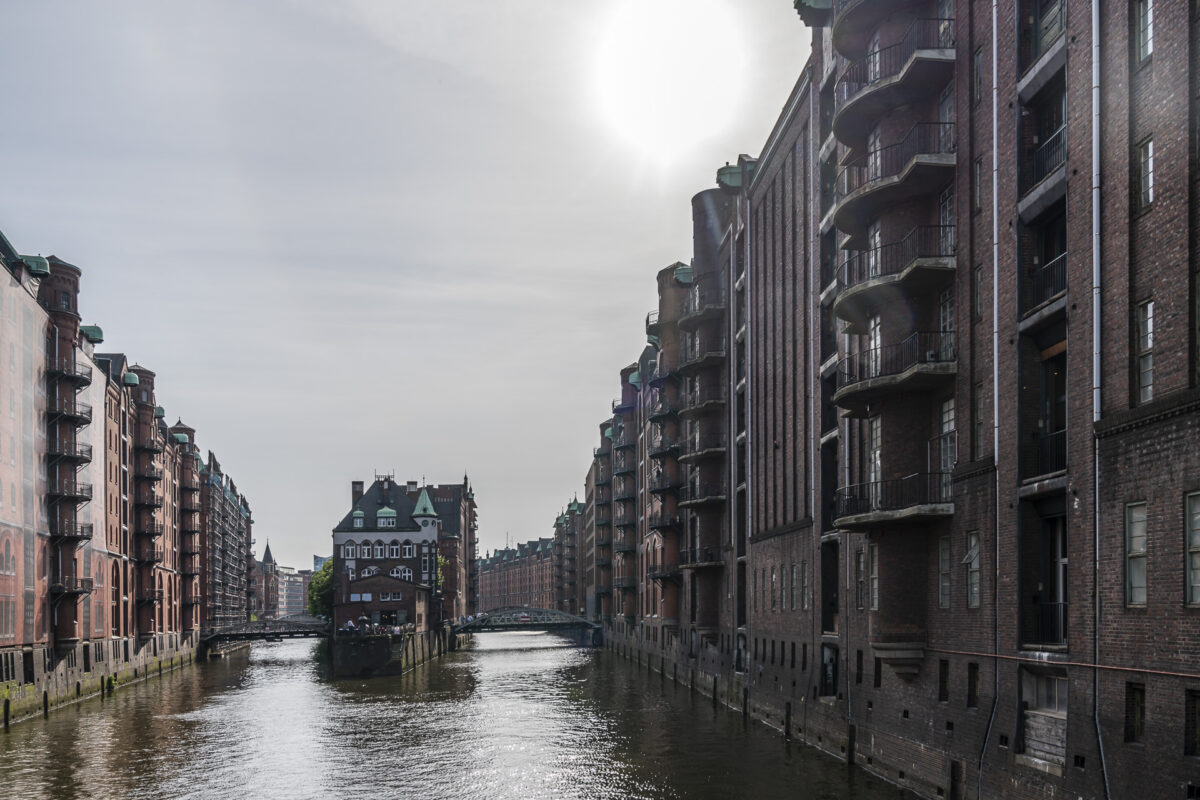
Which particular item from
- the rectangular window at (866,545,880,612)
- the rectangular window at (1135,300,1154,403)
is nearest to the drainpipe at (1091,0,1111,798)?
the rectangular window at (1135,300,1154,403)

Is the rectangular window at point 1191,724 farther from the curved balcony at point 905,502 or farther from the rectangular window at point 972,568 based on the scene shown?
the curved balcony at point 905,502

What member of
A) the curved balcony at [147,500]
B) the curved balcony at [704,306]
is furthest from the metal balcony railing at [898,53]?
the curved balcony at [147,500]

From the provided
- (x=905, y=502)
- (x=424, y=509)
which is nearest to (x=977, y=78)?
(x=905, y=502)

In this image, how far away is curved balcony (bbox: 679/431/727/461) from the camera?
6538 centimetres

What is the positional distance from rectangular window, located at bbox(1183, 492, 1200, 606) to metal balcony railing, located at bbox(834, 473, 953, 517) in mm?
11017

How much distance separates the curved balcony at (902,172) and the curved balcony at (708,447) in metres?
29.8

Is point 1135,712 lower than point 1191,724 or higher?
lower

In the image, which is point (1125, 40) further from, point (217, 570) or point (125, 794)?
point (217, 570)

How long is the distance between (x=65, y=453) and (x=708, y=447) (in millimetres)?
36105

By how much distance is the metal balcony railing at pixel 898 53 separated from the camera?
108ft

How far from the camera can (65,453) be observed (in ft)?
234

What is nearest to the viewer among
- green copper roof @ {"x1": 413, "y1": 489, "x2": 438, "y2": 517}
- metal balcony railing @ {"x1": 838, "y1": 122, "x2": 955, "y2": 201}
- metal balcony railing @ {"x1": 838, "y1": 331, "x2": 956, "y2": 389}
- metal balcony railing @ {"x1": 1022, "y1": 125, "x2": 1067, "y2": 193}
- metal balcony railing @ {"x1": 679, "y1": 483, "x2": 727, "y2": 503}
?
metal balcony railing @ {"x1": 1022, "y1": 125, "x2": 1067, "y2": 193}

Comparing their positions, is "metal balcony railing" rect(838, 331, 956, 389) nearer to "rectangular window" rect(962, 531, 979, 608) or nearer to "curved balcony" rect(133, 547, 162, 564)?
"rectangular window" rect(962, 531, 979, 608)

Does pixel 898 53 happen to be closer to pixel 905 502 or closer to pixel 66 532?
pixel 905 502
